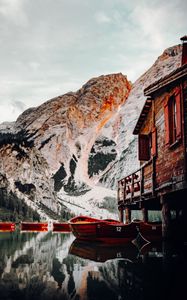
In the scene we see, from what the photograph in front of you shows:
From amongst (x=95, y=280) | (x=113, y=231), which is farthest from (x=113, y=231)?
(x=95, y=280)

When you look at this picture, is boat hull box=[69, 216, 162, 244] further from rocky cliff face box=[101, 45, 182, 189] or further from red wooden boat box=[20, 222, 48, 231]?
rocky cliff face box=[101, 45, 182, 189]

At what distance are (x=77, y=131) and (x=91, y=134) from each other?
7806mm

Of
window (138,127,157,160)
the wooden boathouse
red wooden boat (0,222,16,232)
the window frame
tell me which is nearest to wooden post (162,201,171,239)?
the wooden boathouse

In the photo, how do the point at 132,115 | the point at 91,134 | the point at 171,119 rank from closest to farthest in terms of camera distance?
1. the point at 171,119
2. the point at 132,115
3. the point at 91,134

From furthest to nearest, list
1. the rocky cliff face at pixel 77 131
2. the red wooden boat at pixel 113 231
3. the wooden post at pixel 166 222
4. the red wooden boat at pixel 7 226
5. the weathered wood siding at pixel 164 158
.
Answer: the rocky cliff face at pixel 77 131 < the red wooden boat at pixel 7 226 < the red wooden boat at pixel 113 231 < the wooden post at pixel 166 222 < the weathered wood siding at pixel 164 158

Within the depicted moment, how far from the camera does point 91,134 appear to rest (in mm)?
179125

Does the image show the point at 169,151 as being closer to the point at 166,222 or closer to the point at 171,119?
the point at 171,119

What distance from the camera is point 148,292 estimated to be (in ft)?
21.5

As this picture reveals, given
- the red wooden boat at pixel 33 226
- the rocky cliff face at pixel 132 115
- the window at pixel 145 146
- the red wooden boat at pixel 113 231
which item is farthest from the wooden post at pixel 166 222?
the rocky cliff face at pixel 132 115

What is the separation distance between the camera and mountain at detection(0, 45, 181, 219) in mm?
152125

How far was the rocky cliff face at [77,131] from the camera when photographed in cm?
15638

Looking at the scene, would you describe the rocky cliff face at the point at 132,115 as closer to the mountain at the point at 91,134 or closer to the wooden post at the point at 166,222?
the mountain at the point at 91,134

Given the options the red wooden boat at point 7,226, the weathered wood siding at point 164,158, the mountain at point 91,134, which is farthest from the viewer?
the mountain at point 91,134

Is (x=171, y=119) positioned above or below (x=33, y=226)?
above
